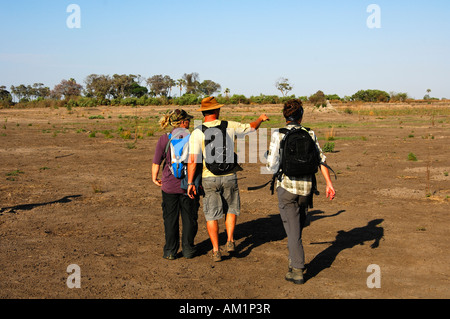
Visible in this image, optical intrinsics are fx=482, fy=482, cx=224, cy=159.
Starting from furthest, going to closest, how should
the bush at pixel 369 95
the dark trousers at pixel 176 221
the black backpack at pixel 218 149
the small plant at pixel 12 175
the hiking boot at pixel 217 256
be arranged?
the bush at pixel 369 95
the small plant at pixel 12 175
the dark trousers at pixel 176 221
the hiking boot at pixel 217 256
the black backpack at pixel 218 149

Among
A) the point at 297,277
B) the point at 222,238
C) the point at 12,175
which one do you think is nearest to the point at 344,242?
the point at 222,238

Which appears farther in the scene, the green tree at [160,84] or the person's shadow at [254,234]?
the green tree at [160,84]

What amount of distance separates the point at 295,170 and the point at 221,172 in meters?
1.08

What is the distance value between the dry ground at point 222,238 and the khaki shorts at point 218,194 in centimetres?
67

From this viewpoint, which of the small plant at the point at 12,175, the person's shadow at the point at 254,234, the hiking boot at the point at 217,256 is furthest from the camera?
the small plant at the point at 12,175

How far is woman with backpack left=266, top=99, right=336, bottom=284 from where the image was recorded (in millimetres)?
4949

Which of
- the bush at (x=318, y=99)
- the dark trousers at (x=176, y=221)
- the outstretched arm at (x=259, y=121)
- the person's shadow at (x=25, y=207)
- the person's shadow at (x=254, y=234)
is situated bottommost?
the person's shadow at (x=254, y=234)

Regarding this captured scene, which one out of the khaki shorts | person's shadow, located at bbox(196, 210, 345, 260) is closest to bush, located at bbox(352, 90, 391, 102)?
person's shadow, located at bbox(196, 210, 345, 260)

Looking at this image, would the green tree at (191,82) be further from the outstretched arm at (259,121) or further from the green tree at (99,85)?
the outstretched arm at (259,121)

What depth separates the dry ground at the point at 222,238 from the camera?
5.08m

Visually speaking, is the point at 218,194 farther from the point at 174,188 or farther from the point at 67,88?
the point at 67,88

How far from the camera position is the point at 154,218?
8375 mm

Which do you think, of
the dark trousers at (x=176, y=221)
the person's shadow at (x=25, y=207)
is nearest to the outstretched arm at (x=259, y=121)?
the dark trousers at (x=176, y=221)
